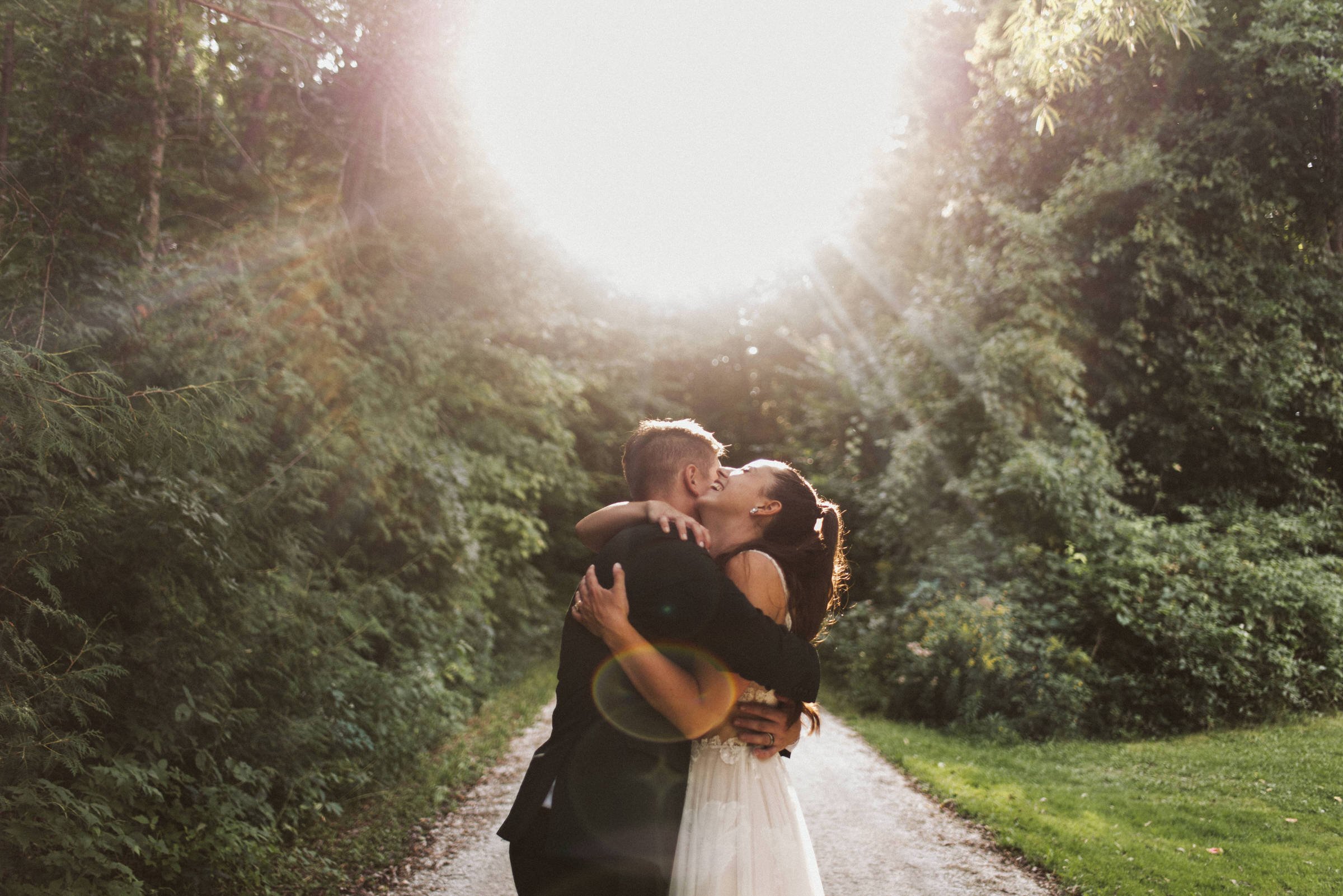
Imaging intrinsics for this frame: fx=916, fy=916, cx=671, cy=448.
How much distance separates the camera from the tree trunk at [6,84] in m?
4.67

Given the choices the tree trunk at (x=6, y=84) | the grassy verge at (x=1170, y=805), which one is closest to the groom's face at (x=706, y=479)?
the grassy verge at (x=1170, y=805)

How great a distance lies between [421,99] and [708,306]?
74.7 feet

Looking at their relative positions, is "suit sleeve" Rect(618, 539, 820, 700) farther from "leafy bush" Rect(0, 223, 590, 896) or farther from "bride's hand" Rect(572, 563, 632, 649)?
"leafy bush" Rect(0, 223, 590, 896)

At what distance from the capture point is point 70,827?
11.5ft

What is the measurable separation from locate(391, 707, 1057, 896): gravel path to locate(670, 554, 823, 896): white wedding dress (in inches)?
127

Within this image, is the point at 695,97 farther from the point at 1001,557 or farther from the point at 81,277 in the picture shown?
the point at 1001,557

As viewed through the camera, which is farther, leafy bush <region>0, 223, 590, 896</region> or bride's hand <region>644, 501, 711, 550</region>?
leafy bush <region>0, 223, 590, 896</region>

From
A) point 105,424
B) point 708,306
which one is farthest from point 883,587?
point 708,306

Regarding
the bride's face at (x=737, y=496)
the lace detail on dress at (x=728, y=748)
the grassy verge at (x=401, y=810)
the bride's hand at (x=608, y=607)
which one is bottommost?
the grassy verge at (x=401, y=810)

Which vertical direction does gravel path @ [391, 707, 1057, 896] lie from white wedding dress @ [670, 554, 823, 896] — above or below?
below

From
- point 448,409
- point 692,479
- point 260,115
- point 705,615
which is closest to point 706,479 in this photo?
point 692,479

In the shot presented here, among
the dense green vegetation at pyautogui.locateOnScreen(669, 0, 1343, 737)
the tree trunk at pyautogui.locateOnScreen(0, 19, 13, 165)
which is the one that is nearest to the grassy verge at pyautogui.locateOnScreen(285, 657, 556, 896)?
the tree trunk at pyautogui.locateOnScreen(0, 19, 13, 165)

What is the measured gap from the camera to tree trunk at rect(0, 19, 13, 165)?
15.3ft

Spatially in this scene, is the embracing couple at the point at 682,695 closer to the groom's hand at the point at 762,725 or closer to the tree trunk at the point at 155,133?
the groom's hand at the point at 762,725
